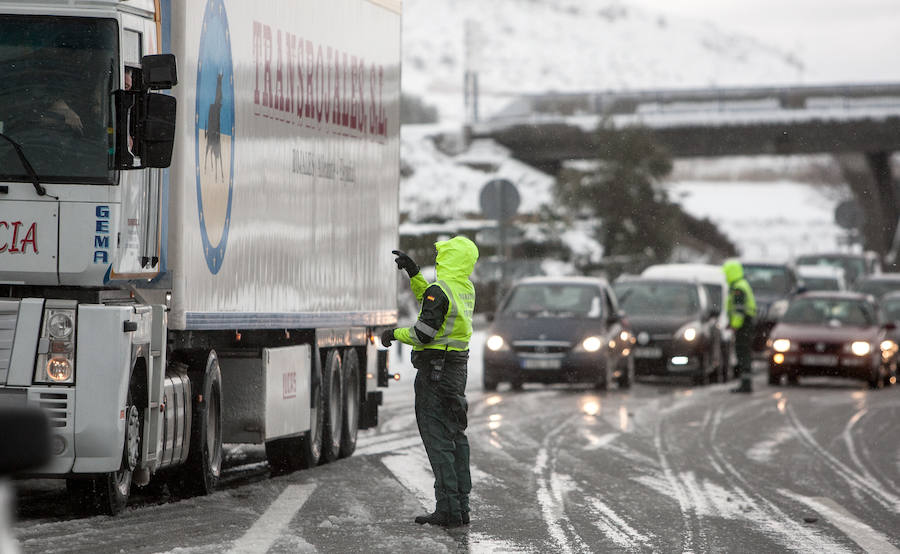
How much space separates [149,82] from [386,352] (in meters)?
7.20

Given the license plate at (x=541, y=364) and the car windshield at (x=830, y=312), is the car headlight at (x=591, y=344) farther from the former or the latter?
the car windshield at (x=830, y=312)

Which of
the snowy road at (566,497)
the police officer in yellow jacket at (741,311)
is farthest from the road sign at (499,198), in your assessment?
the snowy road at (566,497)

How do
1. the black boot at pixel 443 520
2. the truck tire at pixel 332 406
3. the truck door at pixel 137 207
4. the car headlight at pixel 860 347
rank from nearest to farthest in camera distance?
the truck door at pixel 137 207
the black boot at pixel 443 520
the truck tire at pixel 332 406
the car headlight at pixel 860 347

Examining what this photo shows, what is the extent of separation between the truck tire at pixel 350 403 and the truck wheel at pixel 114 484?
4.45 m

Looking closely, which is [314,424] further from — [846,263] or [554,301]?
[846,263]

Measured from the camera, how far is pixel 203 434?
1105cm

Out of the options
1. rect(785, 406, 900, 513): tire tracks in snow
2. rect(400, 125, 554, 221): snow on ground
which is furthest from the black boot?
rect(400, 125, 554, 221): snow on ground

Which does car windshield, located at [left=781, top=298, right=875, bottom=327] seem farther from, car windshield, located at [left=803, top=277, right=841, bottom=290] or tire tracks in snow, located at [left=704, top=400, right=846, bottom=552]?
tire tracks in snow, located at [left=704, top=400, right=846, bottom=552]

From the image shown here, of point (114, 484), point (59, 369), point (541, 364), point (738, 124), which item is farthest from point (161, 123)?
point (738, 124)

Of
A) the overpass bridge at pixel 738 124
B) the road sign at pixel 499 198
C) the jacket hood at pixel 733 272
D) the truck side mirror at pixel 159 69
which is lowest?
the jacket hood at pixel 733 272

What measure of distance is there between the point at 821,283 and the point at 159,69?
1277 inches

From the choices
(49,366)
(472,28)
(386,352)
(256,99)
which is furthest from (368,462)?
(472,28)

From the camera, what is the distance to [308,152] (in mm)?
13031

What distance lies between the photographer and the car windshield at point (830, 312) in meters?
27.6
